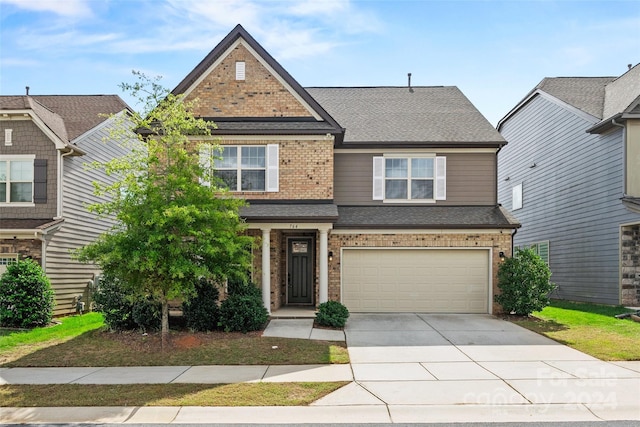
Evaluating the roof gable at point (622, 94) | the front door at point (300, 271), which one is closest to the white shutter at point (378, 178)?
the front door at point (300, 271)

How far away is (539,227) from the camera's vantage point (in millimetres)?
22656

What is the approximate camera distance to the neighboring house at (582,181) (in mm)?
16812

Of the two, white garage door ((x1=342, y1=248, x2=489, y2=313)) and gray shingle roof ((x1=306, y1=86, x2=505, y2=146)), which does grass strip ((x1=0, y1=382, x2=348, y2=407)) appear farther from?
gray shingle roof ((x1=306, y1=86, x2=505, y2=146))

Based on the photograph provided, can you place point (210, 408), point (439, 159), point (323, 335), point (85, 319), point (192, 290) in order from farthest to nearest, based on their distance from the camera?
point (439, 159), point (85, 319), point (323, 335), point (192, 290), point (210, 408)

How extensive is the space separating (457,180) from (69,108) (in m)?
14.9

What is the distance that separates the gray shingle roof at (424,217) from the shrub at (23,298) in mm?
8343

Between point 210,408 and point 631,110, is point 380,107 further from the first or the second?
point 210,408

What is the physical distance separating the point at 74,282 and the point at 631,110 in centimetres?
1843

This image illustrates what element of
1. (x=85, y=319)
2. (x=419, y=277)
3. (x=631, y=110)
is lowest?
(x=85, y=319)

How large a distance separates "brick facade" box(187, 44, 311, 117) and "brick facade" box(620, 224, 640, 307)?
11.1 metres

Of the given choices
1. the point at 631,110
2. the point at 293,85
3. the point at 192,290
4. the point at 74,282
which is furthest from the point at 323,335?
the point at 631,110

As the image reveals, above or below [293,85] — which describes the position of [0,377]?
below

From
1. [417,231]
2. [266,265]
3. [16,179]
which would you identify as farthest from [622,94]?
[16,179]

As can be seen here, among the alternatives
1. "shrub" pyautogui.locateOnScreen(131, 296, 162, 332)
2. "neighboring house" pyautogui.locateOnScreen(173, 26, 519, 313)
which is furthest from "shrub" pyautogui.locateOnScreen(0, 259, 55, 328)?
"neighboring house" pyautogui.locateOnScreen(173, 26, 519, 313)
